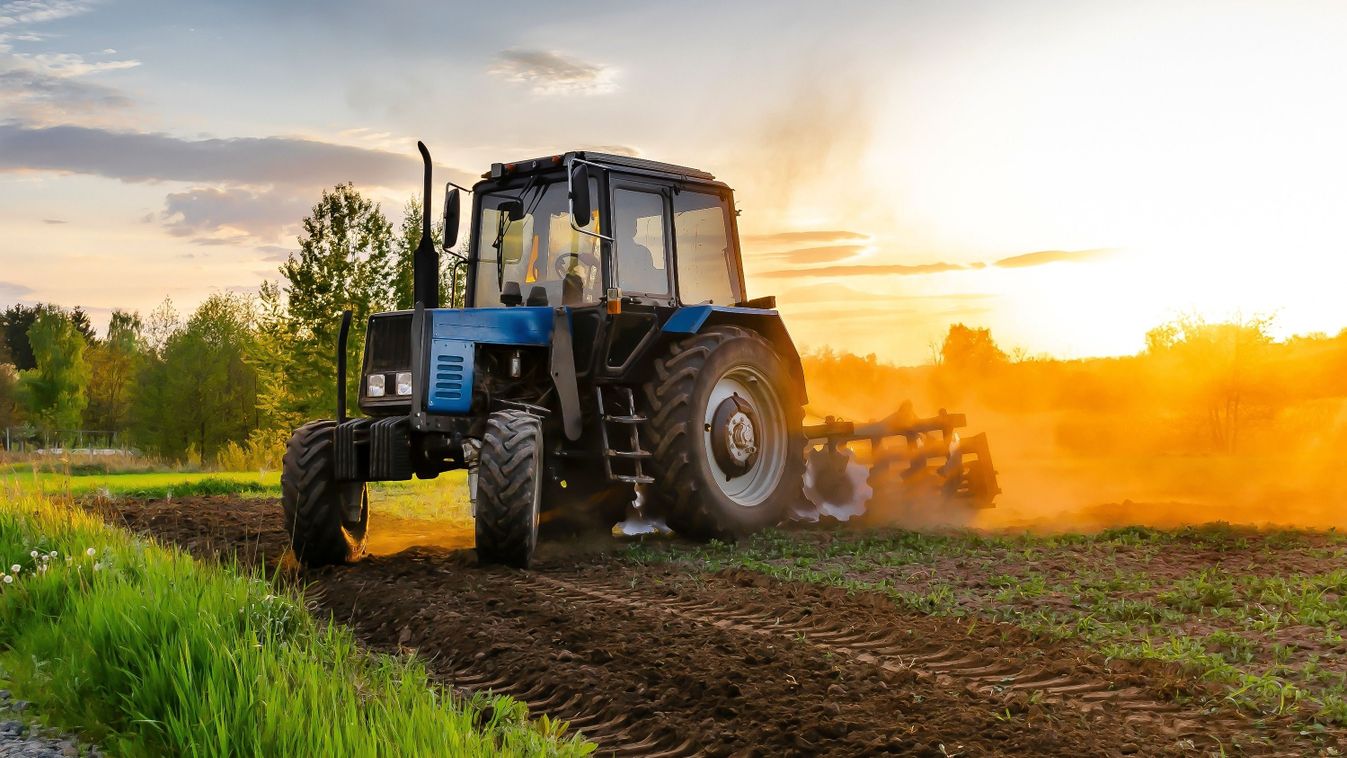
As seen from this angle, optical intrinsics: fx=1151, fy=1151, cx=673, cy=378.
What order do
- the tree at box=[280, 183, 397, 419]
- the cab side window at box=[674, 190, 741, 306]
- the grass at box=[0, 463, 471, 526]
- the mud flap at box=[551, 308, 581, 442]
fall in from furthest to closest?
1. the tree at box=[280, 183, 397, 419]
2. the grass at box=[0, 463, 471, 526]
3. the cab side window at box=[674, 190, 741, 306]
4. the mud flap at box=[551, 308, 581, 442]

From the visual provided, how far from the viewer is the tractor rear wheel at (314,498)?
28.0 ft

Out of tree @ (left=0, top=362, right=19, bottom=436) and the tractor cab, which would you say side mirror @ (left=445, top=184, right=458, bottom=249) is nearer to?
the tractor cab

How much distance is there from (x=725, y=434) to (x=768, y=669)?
16.4 feet

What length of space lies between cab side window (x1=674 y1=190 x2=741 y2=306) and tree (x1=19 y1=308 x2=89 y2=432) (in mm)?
47810

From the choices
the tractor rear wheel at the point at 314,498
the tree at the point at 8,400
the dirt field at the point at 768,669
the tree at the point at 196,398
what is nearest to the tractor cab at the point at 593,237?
the tractor rear wheel at the point at 314,498

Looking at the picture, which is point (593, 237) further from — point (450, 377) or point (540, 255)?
point (450, 377)

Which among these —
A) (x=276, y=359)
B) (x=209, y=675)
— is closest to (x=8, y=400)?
(x=276, y=359)

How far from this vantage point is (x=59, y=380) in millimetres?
51406

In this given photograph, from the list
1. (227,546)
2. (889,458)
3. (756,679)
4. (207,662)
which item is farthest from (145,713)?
(889,458)

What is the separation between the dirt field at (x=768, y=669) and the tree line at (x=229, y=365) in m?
5.85

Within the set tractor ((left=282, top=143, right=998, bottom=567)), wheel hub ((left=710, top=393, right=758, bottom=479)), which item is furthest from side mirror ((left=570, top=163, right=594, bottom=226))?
wheel hub ((left=710, top=393, right=758, bottom=479))

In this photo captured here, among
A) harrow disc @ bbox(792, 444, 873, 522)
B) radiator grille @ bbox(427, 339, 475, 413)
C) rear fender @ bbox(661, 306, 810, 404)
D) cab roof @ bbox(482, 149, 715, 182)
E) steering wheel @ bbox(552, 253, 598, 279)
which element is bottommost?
harrow disc @ bbox(792, 444, 873, 522)

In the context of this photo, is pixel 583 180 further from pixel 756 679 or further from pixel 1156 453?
pixel 1156 453

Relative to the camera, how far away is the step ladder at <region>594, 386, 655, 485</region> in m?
9.20
